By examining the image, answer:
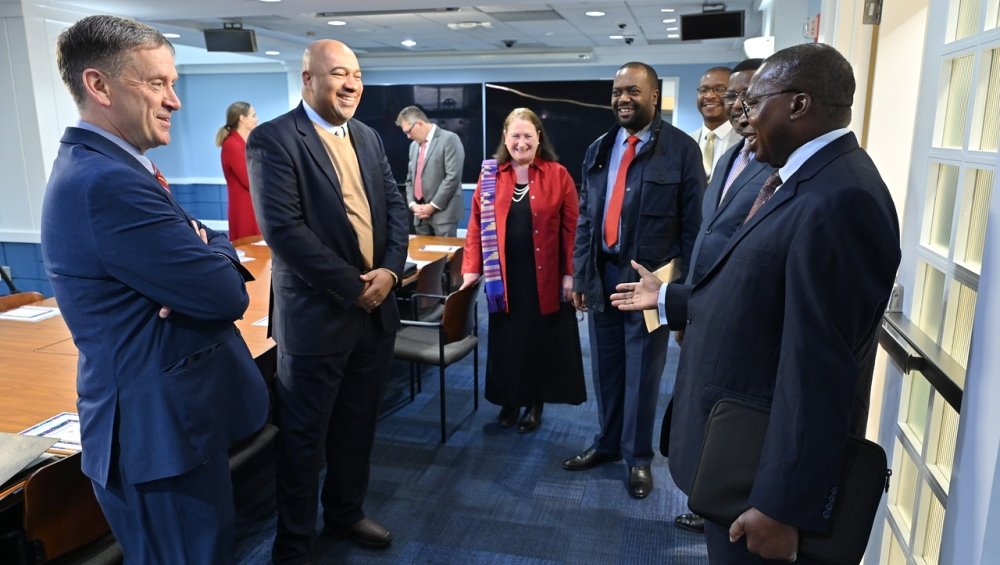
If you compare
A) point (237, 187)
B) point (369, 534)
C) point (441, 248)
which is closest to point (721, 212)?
point (369, 534)

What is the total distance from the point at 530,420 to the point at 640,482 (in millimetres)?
785

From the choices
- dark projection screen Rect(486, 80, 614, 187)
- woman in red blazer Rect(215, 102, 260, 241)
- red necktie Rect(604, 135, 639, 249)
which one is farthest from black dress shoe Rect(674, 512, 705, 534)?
dark projection screen Rect(486, 80, 614, 187)

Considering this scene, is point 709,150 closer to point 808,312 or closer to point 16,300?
point 808,312

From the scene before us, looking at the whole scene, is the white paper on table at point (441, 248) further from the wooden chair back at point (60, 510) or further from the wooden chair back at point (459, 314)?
the wooden chair back at point (60, 510)

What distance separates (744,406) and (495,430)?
225 cm

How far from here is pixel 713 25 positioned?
5.15m

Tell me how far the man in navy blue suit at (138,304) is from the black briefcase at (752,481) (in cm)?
102

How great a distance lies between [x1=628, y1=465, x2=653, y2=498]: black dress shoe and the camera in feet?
8.81

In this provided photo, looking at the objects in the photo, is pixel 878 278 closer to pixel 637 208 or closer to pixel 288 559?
pixel 637 208

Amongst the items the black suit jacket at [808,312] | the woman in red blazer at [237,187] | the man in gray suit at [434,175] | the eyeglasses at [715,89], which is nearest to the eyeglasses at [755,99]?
the black suit jacket at [808,312]

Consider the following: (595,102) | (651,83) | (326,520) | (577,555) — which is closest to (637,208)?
(651,83)

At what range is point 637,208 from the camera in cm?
251

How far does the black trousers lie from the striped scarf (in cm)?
89

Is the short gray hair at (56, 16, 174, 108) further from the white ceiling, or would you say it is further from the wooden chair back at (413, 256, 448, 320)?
the white ceiling
